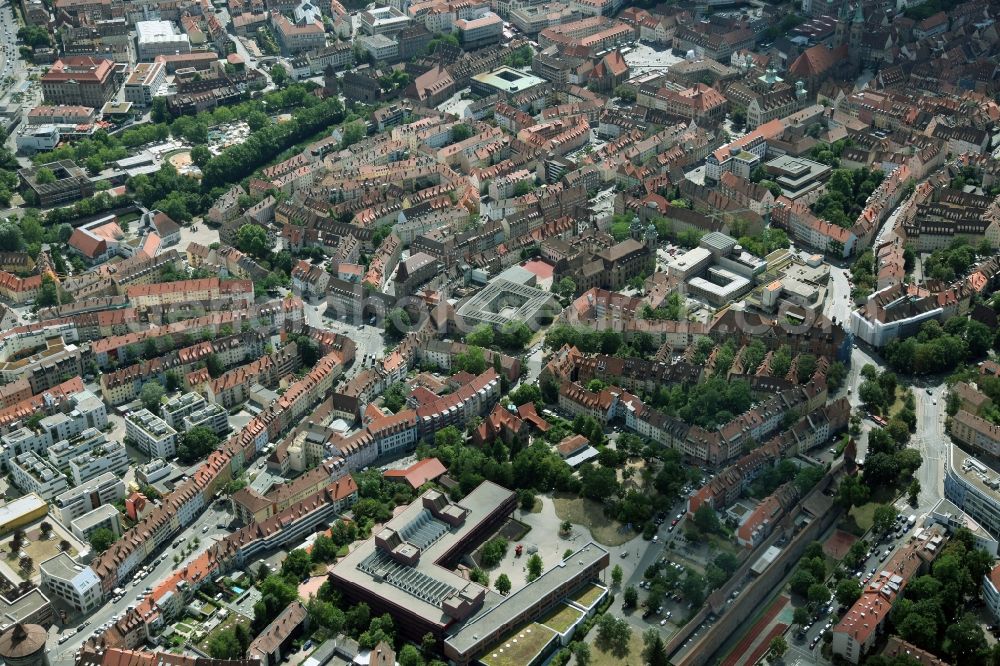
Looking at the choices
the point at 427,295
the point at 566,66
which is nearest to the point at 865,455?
the point at 427,295

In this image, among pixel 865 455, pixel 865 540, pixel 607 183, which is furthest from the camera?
pixel 607 183

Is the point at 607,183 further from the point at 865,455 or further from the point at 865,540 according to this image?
the point at 865,540

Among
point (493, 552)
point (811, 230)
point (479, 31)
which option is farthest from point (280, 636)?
point (479, 31)

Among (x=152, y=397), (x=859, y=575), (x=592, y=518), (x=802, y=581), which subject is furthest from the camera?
(x=152, y=397)

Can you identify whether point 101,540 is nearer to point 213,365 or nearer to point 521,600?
point 213,365

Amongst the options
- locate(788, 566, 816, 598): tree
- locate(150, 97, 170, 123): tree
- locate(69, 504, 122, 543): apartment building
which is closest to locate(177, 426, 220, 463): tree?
locate(69, 504, 122, 543): apartment building

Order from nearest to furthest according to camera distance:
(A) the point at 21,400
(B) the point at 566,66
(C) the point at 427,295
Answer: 1. (A) the point at 21,400
2. (C) the point at 427,295
3. (B) the point at 566,66
